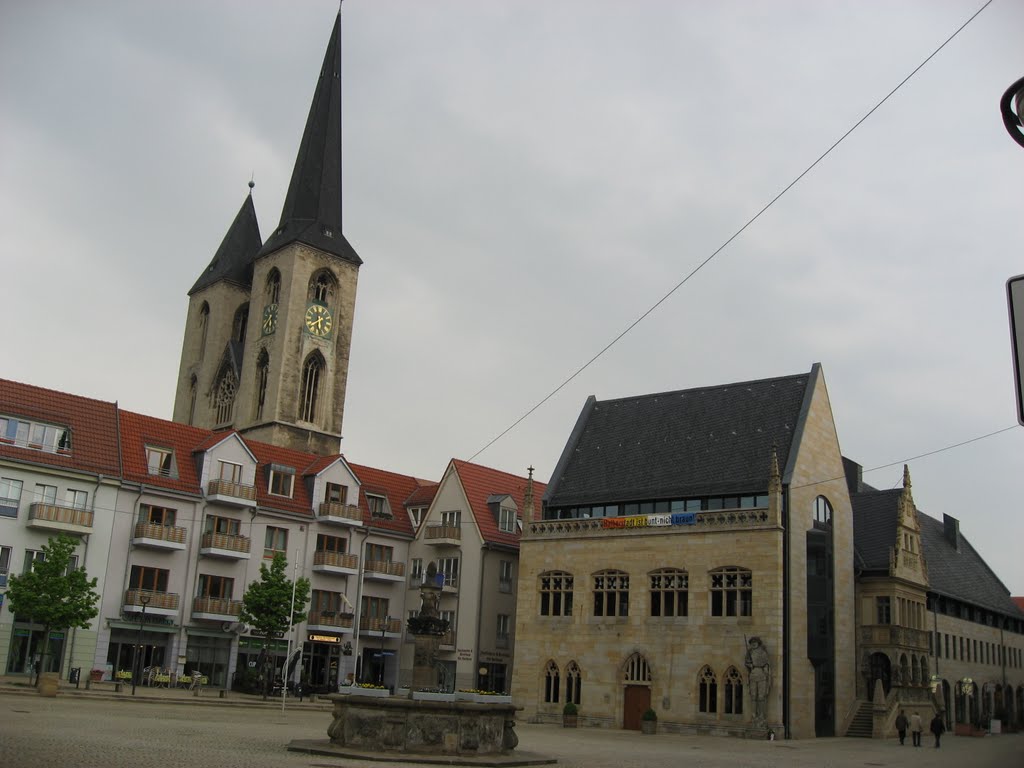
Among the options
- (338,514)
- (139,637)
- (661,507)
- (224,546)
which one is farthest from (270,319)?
(139,637)

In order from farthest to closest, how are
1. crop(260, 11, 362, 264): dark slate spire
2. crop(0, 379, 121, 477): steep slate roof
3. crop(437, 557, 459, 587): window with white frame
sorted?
1. crop(260, 11, 362, 264): dark slate spire
2. crop(437, 557, 459, 587): window with white frame
3. crop(0, 379, 121, 477): steep slate roof

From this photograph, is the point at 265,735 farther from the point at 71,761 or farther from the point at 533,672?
the point at 533,672

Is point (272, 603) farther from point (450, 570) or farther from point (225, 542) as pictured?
point (450, 570)

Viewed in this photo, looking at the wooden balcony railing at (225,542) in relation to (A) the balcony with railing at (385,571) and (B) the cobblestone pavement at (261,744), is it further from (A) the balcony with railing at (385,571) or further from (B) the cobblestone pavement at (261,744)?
(B) the cobblestone pavement at (261,744)

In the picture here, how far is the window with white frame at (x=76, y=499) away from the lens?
46.9 meters

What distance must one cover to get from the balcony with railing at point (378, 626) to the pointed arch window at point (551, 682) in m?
10.5

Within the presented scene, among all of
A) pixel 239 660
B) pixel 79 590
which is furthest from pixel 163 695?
pixel 239 660

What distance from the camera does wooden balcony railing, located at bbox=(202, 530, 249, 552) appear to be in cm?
5075

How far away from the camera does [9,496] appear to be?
1779 inches

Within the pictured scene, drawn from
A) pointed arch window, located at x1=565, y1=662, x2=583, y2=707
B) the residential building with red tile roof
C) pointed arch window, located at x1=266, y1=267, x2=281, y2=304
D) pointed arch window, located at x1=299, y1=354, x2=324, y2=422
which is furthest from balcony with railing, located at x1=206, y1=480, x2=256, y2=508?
pointed arch window, located at x1=266, y1=267, x2=281, y2=304

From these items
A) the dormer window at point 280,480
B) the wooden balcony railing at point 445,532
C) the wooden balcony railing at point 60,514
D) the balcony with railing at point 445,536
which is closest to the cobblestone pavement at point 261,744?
the wooden balcony railing at point 60,514

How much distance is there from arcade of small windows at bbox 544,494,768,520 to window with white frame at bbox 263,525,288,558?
13424 millimetres

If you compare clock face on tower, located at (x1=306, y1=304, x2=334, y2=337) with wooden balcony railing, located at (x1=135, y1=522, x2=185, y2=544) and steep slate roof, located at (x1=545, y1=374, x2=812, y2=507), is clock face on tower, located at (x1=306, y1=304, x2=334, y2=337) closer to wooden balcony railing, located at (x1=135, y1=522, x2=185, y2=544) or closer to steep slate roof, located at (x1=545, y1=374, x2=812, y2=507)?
steep slate roof, located at (x1=545, y1=374, x2=812, y2=507)

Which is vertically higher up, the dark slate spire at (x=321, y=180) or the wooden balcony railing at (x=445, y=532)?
the dark slate spire at (x=321, y=180)
